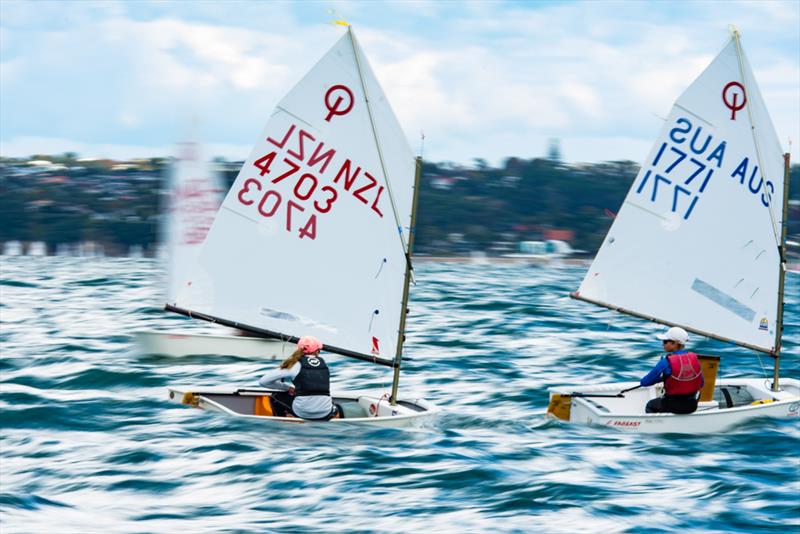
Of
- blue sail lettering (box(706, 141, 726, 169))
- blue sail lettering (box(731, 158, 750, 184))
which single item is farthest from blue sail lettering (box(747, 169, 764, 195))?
blue sail lettering (box(706, 141, 726, 169))

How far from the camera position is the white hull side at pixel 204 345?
70.1 ft

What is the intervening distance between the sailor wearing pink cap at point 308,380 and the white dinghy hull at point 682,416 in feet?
10.4

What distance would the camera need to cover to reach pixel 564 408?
585 inches

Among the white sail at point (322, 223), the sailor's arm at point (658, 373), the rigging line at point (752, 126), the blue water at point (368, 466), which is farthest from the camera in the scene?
the rigging line at point (752, 126)

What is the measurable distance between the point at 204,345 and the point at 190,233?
210 centimetres

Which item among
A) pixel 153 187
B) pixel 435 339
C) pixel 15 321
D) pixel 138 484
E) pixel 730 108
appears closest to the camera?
pixel 138 484

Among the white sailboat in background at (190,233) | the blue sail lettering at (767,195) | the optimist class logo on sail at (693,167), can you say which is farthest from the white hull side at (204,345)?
the blue sail lettering at (767,195)

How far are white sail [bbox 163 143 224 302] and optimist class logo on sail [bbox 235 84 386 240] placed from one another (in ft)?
21.9

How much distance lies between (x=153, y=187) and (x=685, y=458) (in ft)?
364

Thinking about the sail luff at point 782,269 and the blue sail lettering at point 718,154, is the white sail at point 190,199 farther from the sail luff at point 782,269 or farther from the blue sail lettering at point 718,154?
the sail luff at point 782,269

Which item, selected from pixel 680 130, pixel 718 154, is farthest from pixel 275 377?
pixel 718 154

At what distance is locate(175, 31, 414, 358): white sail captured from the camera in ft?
47.3

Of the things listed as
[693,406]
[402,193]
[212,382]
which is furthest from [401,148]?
[212,382]

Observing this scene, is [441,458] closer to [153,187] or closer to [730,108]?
[730,108]
